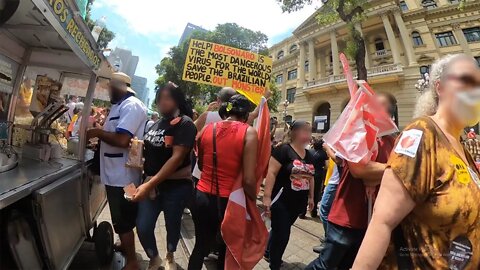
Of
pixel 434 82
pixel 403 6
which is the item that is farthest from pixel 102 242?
pixel 403 6

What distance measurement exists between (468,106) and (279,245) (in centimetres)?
233

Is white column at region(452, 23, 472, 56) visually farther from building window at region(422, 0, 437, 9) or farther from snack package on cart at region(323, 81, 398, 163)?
snack package on cart at region(323, 81, 398, 163)

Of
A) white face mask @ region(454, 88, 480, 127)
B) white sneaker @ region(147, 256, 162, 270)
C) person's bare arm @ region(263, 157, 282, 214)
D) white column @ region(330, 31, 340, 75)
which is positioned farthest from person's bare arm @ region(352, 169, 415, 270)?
white column @ region(330, 31, 340, 75)

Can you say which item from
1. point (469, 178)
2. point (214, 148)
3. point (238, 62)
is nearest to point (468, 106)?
point (469, 178)

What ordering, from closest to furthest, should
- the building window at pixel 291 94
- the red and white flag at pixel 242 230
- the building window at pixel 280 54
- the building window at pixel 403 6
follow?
the red and white flag at pixel 242 230, the building window at pixel 403 6, the building window at pixel 291 94, the building window at pixel 280 54

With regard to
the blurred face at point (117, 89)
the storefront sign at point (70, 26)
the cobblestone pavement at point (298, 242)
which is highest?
the storefront sign at point (70, 26)

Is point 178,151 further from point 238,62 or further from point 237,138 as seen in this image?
point 238,62

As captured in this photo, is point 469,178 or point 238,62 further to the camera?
point 238,62

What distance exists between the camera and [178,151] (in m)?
2.41

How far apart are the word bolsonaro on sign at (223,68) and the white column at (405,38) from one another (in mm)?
23595

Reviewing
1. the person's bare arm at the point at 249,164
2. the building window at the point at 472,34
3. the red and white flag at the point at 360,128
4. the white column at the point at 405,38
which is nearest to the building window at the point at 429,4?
the white column at the point at 405,38

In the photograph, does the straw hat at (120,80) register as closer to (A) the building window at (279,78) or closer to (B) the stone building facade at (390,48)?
(B) the stone building facade at (390,48)

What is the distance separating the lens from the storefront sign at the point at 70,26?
1632mm

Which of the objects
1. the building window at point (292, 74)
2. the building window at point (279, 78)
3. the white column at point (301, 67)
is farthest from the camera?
the building window at point (279, 78)
